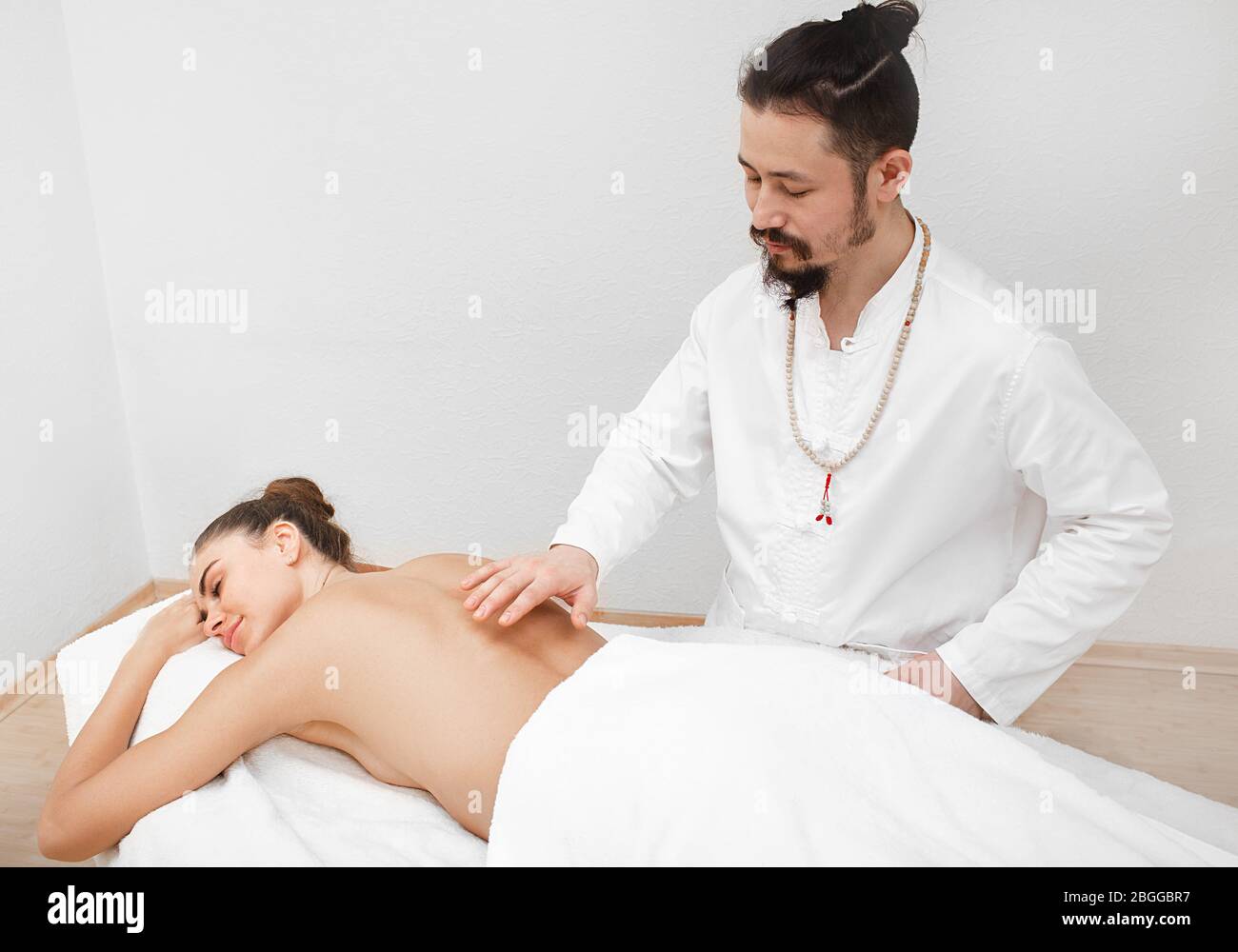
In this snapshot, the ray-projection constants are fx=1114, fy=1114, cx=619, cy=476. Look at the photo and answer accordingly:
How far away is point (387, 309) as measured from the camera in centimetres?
252

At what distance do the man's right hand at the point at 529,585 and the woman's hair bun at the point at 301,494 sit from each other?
0.37m

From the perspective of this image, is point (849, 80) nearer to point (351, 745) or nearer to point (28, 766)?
point (351, 745)

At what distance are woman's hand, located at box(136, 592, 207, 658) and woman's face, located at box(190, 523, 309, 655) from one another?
23 millimetres

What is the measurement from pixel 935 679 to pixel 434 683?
723 millimetres

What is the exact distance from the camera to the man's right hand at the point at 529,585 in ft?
4.87

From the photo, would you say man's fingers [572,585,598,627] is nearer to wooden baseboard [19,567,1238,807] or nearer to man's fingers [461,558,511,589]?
man's fingers [461,558,511,589]

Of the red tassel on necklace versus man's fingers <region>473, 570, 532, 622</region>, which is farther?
the red tassel on necklace

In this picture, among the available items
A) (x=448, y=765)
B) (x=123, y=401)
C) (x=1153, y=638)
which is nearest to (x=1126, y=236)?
→ (x=1153, y=638)

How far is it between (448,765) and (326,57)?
162 centimetres

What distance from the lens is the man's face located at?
1.47 m

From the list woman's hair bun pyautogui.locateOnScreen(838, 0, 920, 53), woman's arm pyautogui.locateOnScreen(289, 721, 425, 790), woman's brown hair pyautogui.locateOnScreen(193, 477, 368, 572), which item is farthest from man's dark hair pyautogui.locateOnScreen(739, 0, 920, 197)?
woman's arm pyautogui.locateOnScreen(289, 721, 425, 790)

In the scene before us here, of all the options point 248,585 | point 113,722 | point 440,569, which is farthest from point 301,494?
point 113,722

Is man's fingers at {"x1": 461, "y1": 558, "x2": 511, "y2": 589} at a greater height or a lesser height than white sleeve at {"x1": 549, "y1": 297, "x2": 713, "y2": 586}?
lesser

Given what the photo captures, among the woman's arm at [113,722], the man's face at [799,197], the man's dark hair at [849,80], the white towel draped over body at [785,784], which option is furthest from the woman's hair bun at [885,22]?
the woman's arm at [113,722]
